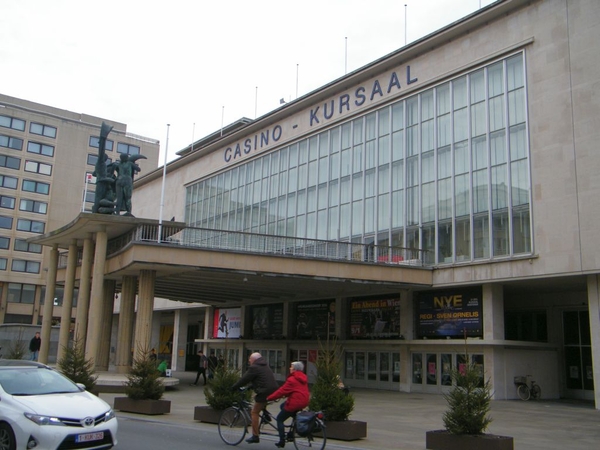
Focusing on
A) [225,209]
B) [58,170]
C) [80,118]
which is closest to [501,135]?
[225,209]

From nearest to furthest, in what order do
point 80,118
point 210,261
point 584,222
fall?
point 584,222, point 210,261, point 80,118

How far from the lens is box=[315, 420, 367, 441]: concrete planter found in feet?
43.8

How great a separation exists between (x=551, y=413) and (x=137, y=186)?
51.5m

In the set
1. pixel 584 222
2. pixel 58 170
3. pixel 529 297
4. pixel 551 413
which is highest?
pixel 58 170

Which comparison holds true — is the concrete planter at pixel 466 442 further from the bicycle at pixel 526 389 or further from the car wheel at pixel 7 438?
the bicycle at pixel 526 389

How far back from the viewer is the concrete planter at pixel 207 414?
51.0 feet

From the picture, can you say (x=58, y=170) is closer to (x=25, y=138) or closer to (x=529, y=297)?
(x=25, y=138)

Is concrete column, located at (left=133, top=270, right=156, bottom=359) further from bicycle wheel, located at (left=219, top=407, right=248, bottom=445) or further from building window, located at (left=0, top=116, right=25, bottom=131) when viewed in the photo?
building window, located at (left=0, top=116, right=25, bottom=131)

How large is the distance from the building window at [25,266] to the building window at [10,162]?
40.0 ft

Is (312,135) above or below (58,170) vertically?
below

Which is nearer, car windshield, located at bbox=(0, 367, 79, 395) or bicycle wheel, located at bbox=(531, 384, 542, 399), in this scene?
car windshield, located at bbox=(0, 367, 79, 395)

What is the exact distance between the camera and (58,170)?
84312 mm

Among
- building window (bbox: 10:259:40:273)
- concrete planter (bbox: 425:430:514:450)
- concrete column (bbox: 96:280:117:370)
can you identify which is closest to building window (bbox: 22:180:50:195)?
building window (bbox: 10:259:40:273)

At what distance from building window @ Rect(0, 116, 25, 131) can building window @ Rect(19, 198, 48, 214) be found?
31.4ft
